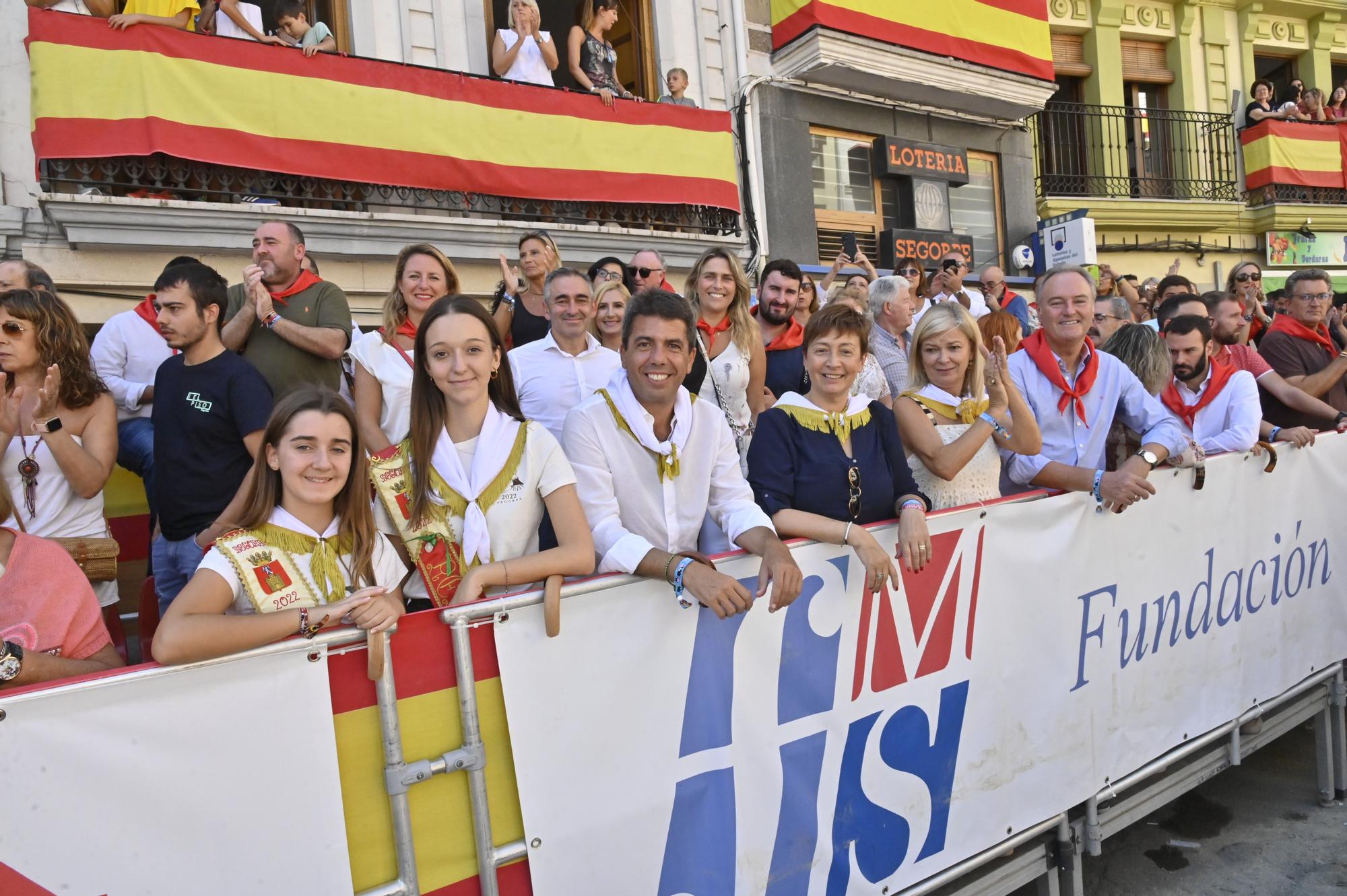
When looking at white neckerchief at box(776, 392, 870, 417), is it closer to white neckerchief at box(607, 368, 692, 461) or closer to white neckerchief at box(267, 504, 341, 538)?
white neckerchief at box(607, 368, 692, 461)

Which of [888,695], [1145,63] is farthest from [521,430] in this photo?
[1145,63]

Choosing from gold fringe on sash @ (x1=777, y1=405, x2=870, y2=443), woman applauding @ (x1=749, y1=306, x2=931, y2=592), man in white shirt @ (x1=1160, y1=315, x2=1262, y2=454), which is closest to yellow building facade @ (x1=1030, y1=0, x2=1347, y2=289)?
man in white shirt @ (x1=1160, y1=315, x2=1262, y2=454)

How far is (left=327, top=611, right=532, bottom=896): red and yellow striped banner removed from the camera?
2.06 meters

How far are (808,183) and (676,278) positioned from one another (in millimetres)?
2284

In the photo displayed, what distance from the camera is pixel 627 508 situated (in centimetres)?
292

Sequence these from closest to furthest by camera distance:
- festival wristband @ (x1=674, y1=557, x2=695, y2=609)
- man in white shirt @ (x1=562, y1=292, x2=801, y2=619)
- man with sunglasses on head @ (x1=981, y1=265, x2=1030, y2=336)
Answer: festival wristband @ (x1=674, y1=557, x2=695, y2=609)
man in white shirt @ (x1=562, y1=292, x2=801, y2=619)
man with sunglasses on head @ (x1=981, y1=265, x2=1030, y2=336)

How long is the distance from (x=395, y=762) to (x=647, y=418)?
1287mm

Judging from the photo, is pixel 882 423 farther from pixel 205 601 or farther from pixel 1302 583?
pixel 1302 583

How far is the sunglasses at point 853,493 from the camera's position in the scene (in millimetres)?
3096

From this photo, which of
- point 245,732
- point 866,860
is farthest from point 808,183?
point 245,732

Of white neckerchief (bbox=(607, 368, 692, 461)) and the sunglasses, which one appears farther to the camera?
the sunglasses

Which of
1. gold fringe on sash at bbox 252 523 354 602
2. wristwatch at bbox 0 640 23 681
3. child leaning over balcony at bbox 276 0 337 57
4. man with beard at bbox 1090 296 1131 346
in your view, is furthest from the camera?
child leaning over balcony at bbox 276 0 337 57

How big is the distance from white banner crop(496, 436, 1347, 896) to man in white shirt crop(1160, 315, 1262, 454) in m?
0.36

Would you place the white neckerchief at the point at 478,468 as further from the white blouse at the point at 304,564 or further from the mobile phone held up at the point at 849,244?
the mobile phone held up at the point at 849,244
